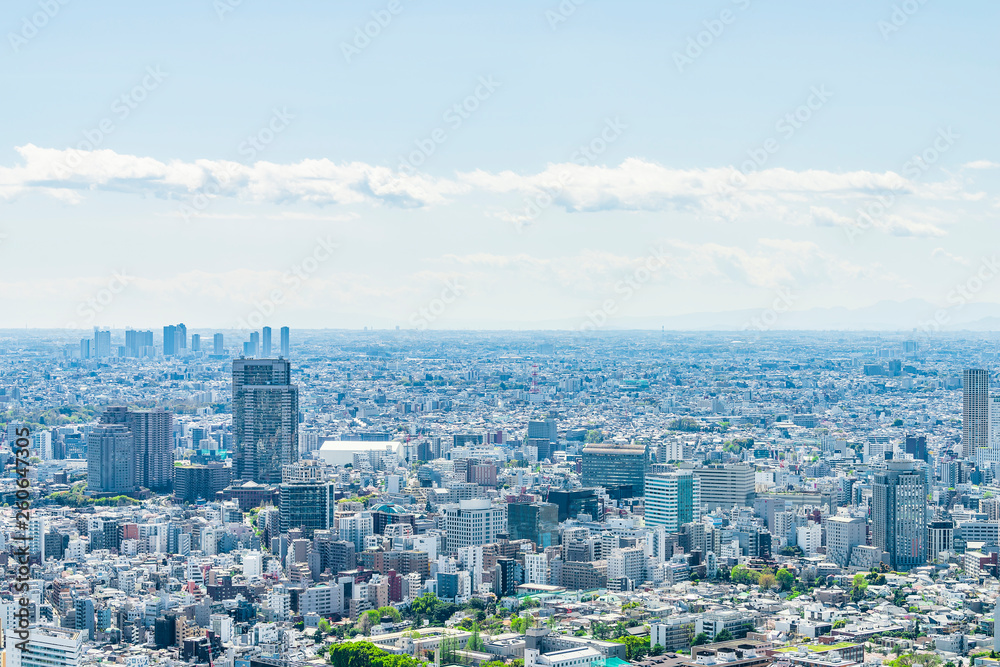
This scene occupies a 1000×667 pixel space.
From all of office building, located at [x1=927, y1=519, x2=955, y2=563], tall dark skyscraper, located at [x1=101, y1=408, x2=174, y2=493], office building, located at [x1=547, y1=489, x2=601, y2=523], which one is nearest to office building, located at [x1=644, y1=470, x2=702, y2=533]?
office building, located at [x1=547, y1=489, x2=601, y2=523]

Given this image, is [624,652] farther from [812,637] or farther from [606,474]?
[606,474]

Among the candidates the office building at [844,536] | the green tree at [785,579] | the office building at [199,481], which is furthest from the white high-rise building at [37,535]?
the office building at [844,536]

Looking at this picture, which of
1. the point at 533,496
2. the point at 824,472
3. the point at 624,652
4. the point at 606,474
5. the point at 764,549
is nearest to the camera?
the point at 624,652

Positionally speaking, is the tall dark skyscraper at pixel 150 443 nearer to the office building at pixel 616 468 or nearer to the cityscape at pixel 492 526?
the cityscape at pixel 492 526

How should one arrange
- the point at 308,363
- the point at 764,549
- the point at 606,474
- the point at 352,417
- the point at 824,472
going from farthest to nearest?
the point at 308,363, the point at 352,417, the point at 824,472, the point at 606,474, the point at 764,549

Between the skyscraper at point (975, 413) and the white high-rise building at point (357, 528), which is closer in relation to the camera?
the white high-rise building at point (357, 528)

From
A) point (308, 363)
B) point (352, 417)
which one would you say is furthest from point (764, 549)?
point (308, 363)

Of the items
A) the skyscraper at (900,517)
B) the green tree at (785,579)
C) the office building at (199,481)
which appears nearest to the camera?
the green tree at (785,579)
